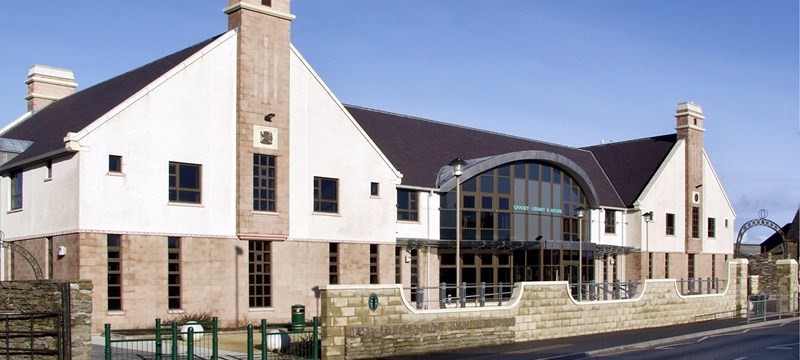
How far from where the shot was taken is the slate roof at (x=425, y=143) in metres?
42.2

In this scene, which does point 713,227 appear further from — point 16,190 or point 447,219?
point 16,190

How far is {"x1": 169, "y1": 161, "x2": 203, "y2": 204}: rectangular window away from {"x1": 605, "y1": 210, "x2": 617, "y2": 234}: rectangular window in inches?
1094

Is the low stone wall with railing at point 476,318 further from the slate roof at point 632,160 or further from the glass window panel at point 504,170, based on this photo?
the slate roof at point 632,160

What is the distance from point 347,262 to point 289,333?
490 inches

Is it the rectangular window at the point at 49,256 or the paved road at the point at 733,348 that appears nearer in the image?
the paved road at the point at 733,348

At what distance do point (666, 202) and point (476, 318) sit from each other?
106 ft

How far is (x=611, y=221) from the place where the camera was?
53.5m

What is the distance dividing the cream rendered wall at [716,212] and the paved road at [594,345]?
78.9 ft

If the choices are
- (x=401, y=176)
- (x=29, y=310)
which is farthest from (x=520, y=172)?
(x=29, y=310)

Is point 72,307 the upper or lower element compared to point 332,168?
lower

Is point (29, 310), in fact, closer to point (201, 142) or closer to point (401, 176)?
point (201, 142)

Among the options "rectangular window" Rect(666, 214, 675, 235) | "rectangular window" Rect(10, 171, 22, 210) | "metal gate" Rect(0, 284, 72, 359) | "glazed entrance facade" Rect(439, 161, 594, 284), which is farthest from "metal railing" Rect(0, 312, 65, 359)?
"rectangular window" Rect(666, 214, 675, 235)

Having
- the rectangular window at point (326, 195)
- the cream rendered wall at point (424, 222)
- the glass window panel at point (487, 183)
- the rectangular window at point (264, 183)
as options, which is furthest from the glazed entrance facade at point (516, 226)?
the rectangular window at point (264, 183)

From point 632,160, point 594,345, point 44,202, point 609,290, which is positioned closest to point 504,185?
point 609,290
